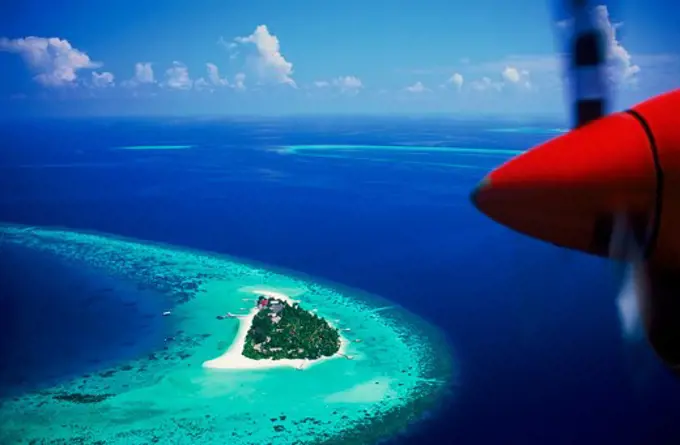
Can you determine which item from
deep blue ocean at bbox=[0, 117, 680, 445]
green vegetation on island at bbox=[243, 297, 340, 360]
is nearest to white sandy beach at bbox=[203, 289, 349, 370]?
green vegetation on island at bbox=[243, 297, 340, 360]

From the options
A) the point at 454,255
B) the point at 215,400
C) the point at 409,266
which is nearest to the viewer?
the point at 215,400

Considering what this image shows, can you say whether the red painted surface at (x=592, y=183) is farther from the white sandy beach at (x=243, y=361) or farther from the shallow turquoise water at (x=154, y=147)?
the shallow turquoise water at (x=154, y=147)

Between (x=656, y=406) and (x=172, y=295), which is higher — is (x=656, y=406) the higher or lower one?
the lower one

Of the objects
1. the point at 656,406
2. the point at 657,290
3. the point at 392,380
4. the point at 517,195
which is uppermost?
the point at 517,195

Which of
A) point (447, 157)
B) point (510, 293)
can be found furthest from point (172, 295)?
point (447, 157)

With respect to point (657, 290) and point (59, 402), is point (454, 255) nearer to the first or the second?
point (59, 402)

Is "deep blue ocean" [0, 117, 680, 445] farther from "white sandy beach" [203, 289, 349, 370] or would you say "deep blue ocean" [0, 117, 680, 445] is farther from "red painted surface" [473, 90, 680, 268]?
"white sandy beach" [203, 289, 349, 370]

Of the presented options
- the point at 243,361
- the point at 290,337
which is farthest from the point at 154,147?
the point at 243,361
